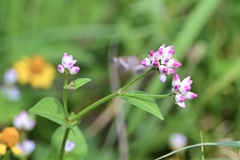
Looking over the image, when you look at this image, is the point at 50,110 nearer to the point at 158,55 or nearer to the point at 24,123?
the point at 158,55

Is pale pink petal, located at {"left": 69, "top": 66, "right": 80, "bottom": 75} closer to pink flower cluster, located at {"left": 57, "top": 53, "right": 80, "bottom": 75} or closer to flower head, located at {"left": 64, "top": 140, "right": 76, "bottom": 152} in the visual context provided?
pink flower cluster, located at {"left": 57, "top": 53, "right": 80, "bottom": 75}

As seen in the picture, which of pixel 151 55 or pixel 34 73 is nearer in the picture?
pixel 151 55

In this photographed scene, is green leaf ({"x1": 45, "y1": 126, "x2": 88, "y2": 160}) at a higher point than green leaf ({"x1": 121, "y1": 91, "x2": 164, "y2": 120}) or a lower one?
higher

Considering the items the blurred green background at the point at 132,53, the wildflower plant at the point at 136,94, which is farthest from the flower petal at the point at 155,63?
the blurred green background at the point at 132,53

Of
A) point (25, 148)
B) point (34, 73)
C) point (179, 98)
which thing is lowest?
point (179, 98)

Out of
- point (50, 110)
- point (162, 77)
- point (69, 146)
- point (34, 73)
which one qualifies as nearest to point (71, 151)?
point (69, 146)

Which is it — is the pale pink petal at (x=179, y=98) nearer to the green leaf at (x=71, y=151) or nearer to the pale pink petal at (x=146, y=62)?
the pale pink petal at (x=146, y=62)

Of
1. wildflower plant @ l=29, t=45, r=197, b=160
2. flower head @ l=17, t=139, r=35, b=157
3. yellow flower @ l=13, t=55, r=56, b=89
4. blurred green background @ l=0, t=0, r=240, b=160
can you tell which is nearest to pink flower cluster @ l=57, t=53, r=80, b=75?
wildflower plant @ l=29, t=45, r=197, b=160
